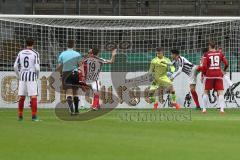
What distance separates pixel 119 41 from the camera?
2423 cm

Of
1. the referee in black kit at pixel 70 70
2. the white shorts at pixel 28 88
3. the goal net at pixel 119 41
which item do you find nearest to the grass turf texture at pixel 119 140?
the white shorts at pixel 28 88

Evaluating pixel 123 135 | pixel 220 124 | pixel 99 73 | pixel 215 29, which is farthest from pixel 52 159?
pixel 215 29

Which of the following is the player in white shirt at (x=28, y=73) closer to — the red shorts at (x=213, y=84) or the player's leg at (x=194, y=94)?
the red shorts at (x=213, y=84)

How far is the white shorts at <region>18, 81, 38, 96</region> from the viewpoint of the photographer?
51.2 feet

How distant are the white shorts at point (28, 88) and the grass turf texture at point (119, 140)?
3.25 feet

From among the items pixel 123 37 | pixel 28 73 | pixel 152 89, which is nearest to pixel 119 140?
pixel 28 73

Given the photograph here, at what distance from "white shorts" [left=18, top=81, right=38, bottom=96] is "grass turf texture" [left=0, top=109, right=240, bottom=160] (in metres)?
0.99

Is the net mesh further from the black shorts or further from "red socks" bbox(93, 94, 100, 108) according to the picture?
the black shorts

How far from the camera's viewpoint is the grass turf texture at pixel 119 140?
8875mm

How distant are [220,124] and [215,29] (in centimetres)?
923

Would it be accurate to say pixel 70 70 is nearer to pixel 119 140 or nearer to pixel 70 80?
pixel 70 80

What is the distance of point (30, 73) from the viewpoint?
620 inches

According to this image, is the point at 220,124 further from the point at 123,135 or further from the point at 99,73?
the point at 99,73

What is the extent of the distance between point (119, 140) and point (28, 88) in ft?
17.7
